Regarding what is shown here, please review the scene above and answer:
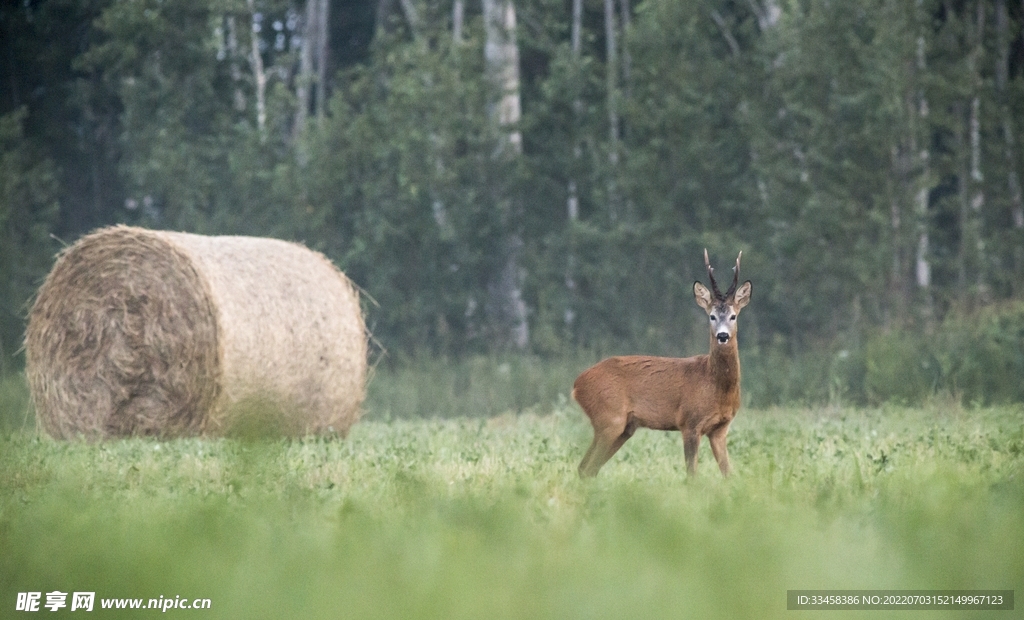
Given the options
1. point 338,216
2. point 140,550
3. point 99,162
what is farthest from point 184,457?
point 99,162

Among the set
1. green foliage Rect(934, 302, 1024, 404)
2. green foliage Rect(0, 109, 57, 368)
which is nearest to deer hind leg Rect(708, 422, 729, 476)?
green foliage Rect(934, 302, 1024, 404)

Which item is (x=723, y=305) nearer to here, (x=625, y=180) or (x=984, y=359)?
(x=984, y=359)

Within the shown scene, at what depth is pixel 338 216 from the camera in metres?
21.4

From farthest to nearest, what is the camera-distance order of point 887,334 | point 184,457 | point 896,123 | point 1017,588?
point 896,123 → point 887,334 → point 184,457 → point 1017,588

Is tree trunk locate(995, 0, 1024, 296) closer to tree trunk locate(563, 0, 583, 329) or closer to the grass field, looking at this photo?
tree trunk locate(563, 0, 583, 329)

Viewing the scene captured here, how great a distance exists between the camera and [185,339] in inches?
464

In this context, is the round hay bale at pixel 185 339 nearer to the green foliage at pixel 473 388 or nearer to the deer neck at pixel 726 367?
the green foliage at pixel 473 388

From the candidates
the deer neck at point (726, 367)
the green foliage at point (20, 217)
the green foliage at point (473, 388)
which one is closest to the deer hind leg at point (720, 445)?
the deer neck at point (726, 367)

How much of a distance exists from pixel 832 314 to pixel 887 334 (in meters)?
2.49

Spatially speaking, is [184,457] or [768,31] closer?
[184,457]

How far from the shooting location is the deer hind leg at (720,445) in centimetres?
731

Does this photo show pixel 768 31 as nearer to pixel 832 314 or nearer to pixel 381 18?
pixel 832 314

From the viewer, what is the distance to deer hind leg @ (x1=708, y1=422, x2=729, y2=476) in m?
7.31

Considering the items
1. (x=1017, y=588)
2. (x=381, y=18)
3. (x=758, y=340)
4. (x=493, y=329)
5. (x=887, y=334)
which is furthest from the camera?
(x=381, y=18)
